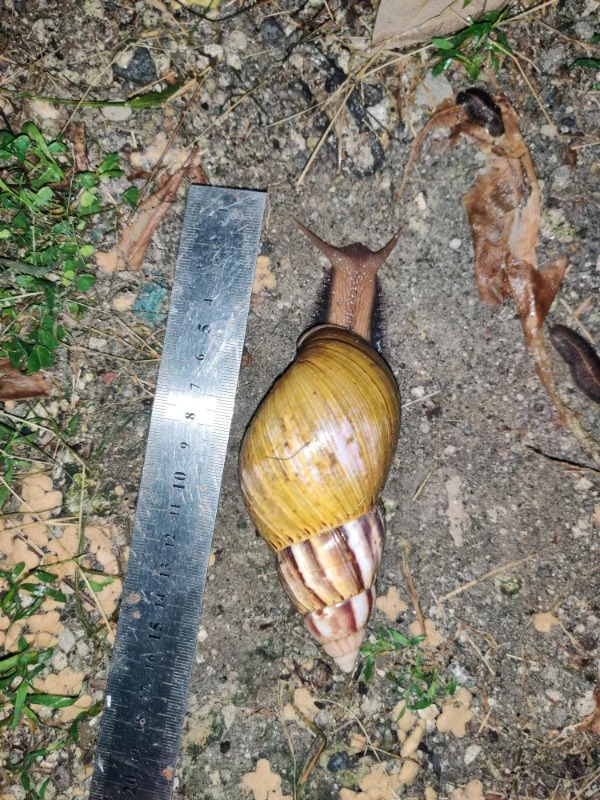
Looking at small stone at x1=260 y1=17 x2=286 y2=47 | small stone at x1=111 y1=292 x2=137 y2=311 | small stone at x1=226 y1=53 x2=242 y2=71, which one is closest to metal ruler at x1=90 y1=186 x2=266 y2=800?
small stone at x1=111 y1=292 x2=137 y2=311

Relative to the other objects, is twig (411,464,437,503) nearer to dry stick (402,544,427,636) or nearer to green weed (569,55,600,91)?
dry stick (402,544,427,636)

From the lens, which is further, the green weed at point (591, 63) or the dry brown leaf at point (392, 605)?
the dry brown leaf at point (392, 605)

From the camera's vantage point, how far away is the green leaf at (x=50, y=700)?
230cm

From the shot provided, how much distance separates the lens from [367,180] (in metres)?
2.37

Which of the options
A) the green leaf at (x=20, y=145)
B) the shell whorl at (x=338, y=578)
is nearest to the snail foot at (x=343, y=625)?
the shell whorl at (x=338, y=578)

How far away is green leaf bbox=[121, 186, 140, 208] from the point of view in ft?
7.65

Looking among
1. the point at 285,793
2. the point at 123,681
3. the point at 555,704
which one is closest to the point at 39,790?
the point at 123,681

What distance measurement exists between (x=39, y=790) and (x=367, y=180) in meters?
2.85

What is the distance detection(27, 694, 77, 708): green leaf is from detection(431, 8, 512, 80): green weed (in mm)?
2942

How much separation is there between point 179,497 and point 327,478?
0.73m

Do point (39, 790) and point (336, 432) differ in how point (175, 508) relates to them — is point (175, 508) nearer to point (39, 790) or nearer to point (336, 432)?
point (336, 432)

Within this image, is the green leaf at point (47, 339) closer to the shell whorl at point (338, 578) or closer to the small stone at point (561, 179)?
the shell whorl at point (338, 578)

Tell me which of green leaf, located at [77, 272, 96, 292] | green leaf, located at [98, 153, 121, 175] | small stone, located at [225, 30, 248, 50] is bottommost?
green leaf, located at [77, 272, 96, 292]

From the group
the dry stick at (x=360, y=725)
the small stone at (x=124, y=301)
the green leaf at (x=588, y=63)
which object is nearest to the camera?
the green leaf at (x=588, y=63)
